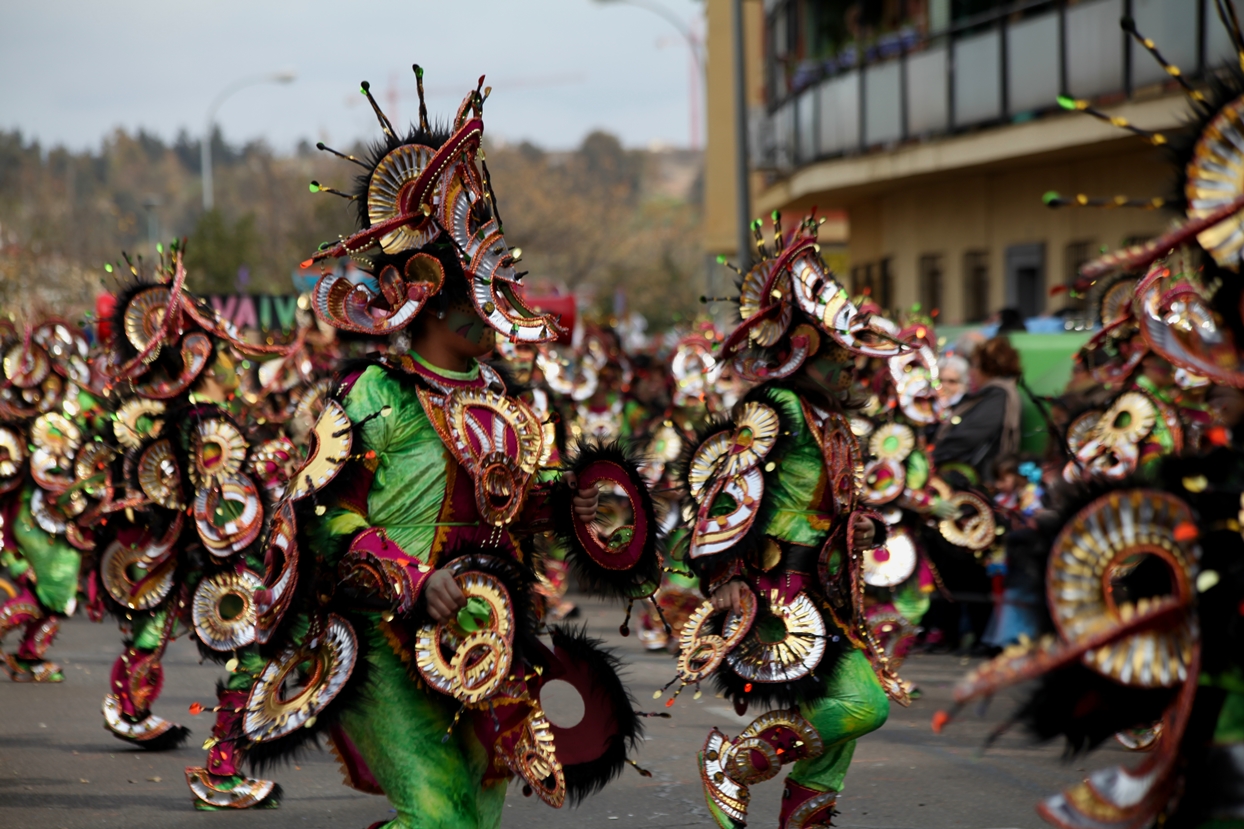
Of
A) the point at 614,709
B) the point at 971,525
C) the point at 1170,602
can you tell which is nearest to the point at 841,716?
the point at 614,709

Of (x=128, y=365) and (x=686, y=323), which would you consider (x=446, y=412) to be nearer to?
(x=128, y=365)

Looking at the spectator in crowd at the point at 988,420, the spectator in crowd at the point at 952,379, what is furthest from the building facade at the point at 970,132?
the spectator in crowd at the point at 988,420

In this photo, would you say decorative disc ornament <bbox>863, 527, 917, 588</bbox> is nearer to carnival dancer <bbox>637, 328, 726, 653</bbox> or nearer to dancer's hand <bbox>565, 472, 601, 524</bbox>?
carnival dancer <bbox>637, 328, 726, 653</bbox>

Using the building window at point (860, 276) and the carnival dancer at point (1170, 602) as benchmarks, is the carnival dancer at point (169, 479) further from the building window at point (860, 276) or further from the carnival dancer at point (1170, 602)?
the building window at point (860, 276)

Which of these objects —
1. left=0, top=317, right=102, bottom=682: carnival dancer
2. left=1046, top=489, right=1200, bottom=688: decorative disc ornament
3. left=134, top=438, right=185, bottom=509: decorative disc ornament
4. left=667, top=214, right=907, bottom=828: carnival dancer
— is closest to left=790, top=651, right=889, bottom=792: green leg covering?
left=667, top=214, right=907, bottom=828: carnival dancer

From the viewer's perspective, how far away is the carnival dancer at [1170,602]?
286 centimetres

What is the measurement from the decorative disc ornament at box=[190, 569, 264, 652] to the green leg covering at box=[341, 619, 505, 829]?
Answer: 205 centimetres

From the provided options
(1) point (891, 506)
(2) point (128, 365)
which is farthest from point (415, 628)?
(1) point (891, 506)

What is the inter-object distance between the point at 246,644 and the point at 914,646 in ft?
19.0

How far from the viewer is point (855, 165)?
2200 centimetres

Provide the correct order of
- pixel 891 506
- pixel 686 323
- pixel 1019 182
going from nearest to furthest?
pixel 891 506
pixel 686 323
pixel 1019 182

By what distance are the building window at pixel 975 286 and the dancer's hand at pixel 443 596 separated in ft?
58.8

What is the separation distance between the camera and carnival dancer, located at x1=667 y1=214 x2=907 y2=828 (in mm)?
5133

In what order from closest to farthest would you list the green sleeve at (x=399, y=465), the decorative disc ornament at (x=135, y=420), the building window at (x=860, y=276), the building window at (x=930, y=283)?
the green sleeve at (x=399, y=465)
the decorative disc ornament at (x=135, y=420)
the building window at (x=930, y=283)
the building window at (x=860, y=276)
